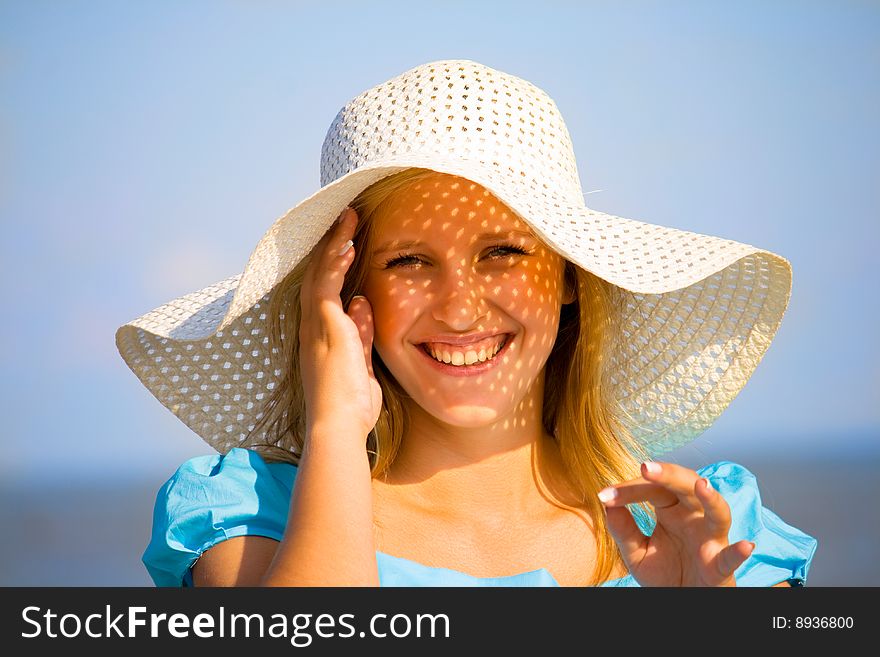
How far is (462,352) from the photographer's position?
8.30 ft

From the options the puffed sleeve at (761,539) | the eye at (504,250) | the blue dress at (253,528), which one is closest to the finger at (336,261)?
the eye at (504,250)

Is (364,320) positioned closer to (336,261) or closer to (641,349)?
(336,261)

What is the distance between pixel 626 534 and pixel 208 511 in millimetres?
912

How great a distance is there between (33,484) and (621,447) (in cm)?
2274

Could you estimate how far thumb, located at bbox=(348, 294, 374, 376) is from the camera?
258cm

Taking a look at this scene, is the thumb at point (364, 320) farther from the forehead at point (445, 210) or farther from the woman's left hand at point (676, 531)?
the woman's left hand at point (676, 531)

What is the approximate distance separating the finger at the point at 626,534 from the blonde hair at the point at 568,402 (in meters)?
0.52

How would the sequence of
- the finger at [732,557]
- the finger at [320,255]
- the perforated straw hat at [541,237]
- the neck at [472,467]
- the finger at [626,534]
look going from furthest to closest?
the neck at [472,467]
the finger at [320,255]
the perforated straw hat at [541,237]
the finger at [626,534]
the finger at [732,557]

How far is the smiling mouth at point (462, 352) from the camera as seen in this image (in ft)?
8.30

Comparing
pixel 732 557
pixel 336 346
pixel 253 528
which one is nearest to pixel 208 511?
pixel 253 528

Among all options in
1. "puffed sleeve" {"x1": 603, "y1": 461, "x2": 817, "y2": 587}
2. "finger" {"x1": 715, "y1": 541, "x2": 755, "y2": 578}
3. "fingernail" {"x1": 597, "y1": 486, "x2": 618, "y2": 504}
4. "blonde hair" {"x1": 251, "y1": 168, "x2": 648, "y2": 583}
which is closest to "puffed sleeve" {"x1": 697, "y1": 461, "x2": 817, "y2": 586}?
"puffed sleeve" {"x1": 603, "y1": 461, "x2": 817, "y2": 587}

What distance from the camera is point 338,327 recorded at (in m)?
2.45

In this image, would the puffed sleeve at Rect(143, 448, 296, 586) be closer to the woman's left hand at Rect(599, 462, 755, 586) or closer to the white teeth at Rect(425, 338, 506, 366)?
the white teeth at Rect(425, 338, 506, 366)
